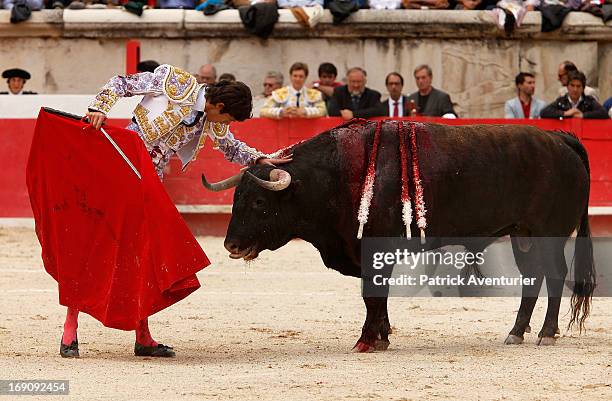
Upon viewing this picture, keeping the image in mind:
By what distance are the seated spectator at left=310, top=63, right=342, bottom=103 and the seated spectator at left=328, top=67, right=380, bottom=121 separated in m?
0.24

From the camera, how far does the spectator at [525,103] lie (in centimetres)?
1120

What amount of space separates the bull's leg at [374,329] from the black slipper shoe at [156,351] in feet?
2.54

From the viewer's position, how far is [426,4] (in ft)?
41.3

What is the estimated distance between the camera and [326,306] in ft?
25.6

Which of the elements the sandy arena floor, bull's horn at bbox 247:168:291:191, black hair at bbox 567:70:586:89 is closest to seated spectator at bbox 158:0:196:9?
black hair at bbox 567:70:586:89

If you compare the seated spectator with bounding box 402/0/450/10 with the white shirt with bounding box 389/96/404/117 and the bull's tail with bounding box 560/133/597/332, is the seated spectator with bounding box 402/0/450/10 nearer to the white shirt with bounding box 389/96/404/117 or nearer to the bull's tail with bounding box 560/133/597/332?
the white shirt with bounding box 389/96/404/117

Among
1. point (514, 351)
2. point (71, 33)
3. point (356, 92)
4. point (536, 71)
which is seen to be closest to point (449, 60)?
point (536, 71)

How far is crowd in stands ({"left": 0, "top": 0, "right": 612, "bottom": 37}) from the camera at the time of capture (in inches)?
484

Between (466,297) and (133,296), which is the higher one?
(133,296)

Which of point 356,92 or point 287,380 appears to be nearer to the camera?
point 287,380

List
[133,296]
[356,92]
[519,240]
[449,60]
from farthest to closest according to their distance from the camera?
1. [449,60]
2. [356,92]
3. [519,240]
4. [133,296]

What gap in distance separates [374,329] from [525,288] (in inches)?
31.7

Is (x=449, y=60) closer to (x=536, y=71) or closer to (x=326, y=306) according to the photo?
(x=536, y=71)

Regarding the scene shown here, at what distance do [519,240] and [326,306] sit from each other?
1.51m
